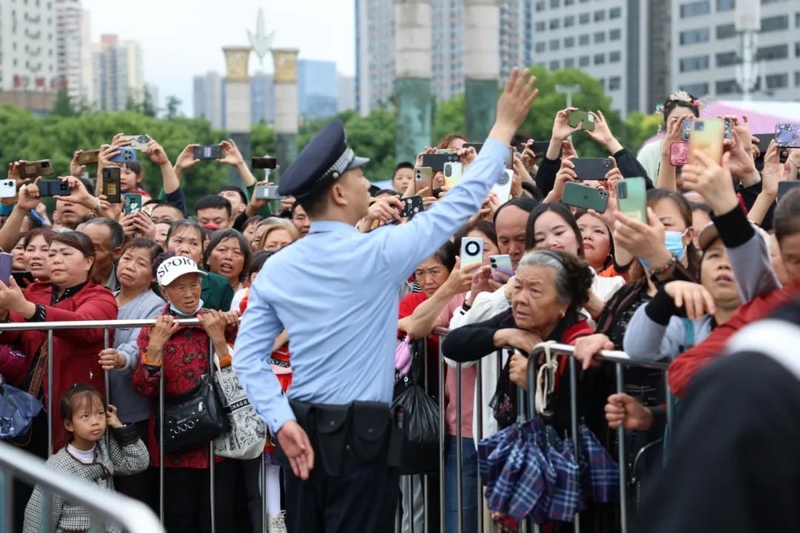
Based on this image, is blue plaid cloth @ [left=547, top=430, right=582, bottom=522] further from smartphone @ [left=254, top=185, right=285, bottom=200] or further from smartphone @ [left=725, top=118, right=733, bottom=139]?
smartphone @ [left=254, top=185, right=285, bottom=200]

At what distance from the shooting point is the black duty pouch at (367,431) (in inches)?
182

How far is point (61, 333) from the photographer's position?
657cm

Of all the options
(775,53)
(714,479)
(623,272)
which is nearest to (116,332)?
(623,272)

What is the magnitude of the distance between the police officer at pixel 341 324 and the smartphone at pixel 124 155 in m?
5.15

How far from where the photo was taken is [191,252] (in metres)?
7.95

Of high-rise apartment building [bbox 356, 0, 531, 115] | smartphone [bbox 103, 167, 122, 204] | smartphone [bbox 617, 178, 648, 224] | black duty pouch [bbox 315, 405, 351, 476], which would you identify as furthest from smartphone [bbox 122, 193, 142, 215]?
high-rise apartment building [bbox 356, 0, 531, 115]

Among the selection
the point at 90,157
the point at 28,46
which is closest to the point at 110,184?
the point at 90,157

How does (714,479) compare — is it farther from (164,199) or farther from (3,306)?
(164,199)

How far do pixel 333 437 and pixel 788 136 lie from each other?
11.0 ft

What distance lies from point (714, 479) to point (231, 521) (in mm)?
5475

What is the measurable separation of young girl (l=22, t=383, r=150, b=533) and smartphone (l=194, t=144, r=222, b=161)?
155 inches

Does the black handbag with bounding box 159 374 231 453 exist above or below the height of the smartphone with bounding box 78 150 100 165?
below

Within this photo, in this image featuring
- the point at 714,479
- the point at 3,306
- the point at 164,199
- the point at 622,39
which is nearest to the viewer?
the point at 714,479

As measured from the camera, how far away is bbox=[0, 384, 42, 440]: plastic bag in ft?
21.1
